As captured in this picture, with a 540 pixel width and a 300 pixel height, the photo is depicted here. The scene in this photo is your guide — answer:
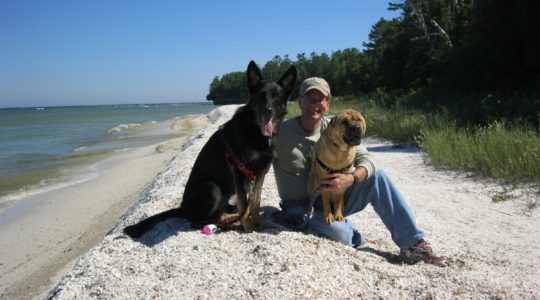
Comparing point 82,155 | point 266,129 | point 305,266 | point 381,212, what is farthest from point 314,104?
point 82,155

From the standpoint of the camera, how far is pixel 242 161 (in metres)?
3.96

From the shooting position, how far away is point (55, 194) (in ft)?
31.9

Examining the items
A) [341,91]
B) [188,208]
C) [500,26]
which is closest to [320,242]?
[188,208]

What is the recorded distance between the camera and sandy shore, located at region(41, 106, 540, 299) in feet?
10.5

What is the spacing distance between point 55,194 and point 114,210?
8.49 ft

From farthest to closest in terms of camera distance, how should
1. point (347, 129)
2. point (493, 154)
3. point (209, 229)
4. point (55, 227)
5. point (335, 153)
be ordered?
1. point (55, 227)
2. point (493, 154)
3. point (209, 229)
4. point (335, 153)
5. point (347, 129)

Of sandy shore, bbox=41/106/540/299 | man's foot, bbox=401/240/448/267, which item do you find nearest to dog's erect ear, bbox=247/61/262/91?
sandy shore, bbox=41/106/540/299

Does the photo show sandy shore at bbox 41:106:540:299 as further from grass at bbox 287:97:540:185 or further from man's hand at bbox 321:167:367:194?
grass at bbox 287:97:540:185

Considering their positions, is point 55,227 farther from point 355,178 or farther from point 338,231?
point 355,178

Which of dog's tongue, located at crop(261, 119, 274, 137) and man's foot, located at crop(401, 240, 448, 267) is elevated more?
dog's tongue, located at crop(261, 119, 274, 137)

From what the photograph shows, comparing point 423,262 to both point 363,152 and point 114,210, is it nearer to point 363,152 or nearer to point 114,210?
point 363,152

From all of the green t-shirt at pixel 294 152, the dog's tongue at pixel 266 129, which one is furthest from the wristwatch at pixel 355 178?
the dog's tongue at pixel 266 129

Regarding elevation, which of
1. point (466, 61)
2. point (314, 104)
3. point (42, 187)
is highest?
point (466, 61)

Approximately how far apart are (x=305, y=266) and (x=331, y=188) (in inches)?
29.2
